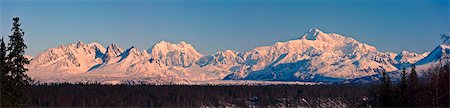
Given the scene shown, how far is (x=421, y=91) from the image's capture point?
118 m

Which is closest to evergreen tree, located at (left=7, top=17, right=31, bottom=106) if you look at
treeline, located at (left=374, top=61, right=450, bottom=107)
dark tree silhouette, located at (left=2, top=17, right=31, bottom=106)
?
dark tree silhouette, located at (left=2, top=17, right=31, bottom=106)

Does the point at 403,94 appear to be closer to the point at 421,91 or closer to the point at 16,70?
the point at 421,91

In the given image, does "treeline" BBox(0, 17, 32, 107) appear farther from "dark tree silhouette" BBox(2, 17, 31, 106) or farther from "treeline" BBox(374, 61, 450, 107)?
"treeline" BBox(374, 61, 450, 107)

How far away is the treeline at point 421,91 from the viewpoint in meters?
107

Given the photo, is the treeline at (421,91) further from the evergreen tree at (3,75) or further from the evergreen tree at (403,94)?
the evergreen tree at (3,75)

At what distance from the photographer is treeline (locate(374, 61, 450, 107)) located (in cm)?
10744

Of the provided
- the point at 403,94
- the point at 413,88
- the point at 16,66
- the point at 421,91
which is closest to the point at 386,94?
the point at 403,94

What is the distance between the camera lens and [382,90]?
415 ft

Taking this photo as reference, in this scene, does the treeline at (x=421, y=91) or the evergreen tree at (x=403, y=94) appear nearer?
the treeline at (x=421, y=91)

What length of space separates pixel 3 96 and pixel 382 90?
73240 mm

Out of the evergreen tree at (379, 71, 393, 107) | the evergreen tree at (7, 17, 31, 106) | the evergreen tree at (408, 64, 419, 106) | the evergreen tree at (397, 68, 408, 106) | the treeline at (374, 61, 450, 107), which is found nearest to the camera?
the evergreen tree at (7, 17, 31, 106)

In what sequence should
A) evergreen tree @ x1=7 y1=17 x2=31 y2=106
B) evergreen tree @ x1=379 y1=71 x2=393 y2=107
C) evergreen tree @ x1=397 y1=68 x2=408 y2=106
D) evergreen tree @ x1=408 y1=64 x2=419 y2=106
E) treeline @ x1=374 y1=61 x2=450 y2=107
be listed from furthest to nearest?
evergreen tree @ x1=379 y1=71 x2=393 y2=107 < evergreen tree @ x1=397 y1=68 x2=408 y2=106 < evergreen tree @ x1=408 y1=64 x2=419 y2=106 < treeline @ x1=374 y1=61 x2=450 y2=107 < evergreen tree @ x1=7 y1=17 x2=31 y2=106

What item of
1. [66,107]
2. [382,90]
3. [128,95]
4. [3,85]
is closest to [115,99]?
[128,95]

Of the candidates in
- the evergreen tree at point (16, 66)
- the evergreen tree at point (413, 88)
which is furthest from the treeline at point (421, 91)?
the evergreen tree at point (16, 66)
